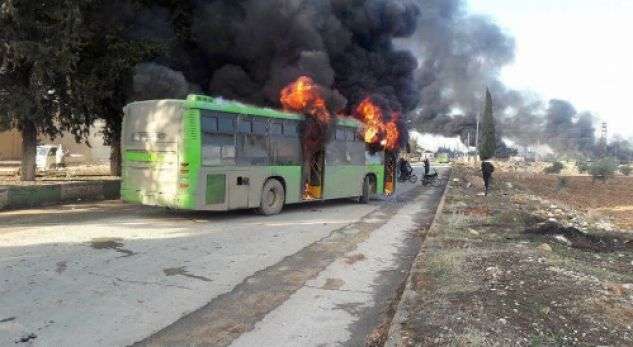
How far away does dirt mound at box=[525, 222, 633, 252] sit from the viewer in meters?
10.1

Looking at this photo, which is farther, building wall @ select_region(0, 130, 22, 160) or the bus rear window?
building wall @ select_region(0, 130, 22, 160)

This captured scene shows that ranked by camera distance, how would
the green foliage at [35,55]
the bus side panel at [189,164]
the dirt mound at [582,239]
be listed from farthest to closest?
the green foliage at [35,55] < the bus side panel at [189,164] < the dirt mound at [582,239]

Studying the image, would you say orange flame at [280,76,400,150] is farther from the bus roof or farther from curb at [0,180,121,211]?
curb at [0,180,121,211]

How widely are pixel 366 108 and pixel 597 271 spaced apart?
38.3 ft

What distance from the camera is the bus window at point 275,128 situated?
Answer: 1399 centimetres

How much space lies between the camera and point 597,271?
7.40 metres

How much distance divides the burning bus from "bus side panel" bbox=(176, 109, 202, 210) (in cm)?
2

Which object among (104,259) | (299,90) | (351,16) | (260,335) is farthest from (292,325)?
(351,16)

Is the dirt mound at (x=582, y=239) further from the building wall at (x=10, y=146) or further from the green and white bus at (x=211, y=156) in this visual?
the building wall at (x=10, y=146)

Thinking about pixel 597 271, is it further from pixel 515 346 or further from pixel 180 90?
pixel 180 90

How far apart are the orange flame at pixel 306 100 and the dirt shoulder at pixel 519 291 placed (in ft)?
18.7

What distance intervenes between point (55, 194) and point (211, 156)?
17.0 ft

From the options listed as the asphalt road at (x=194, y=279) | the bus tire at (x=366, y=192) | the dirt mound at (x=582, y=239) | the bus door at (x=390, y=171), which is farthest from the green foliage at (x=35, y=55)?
the dirt mound at (x=582, y=239)

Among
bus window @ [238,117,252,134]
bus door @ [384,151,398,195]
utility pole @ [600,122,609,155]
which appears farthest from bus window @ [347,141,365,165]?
utility pole @ [600,122,609,155]
